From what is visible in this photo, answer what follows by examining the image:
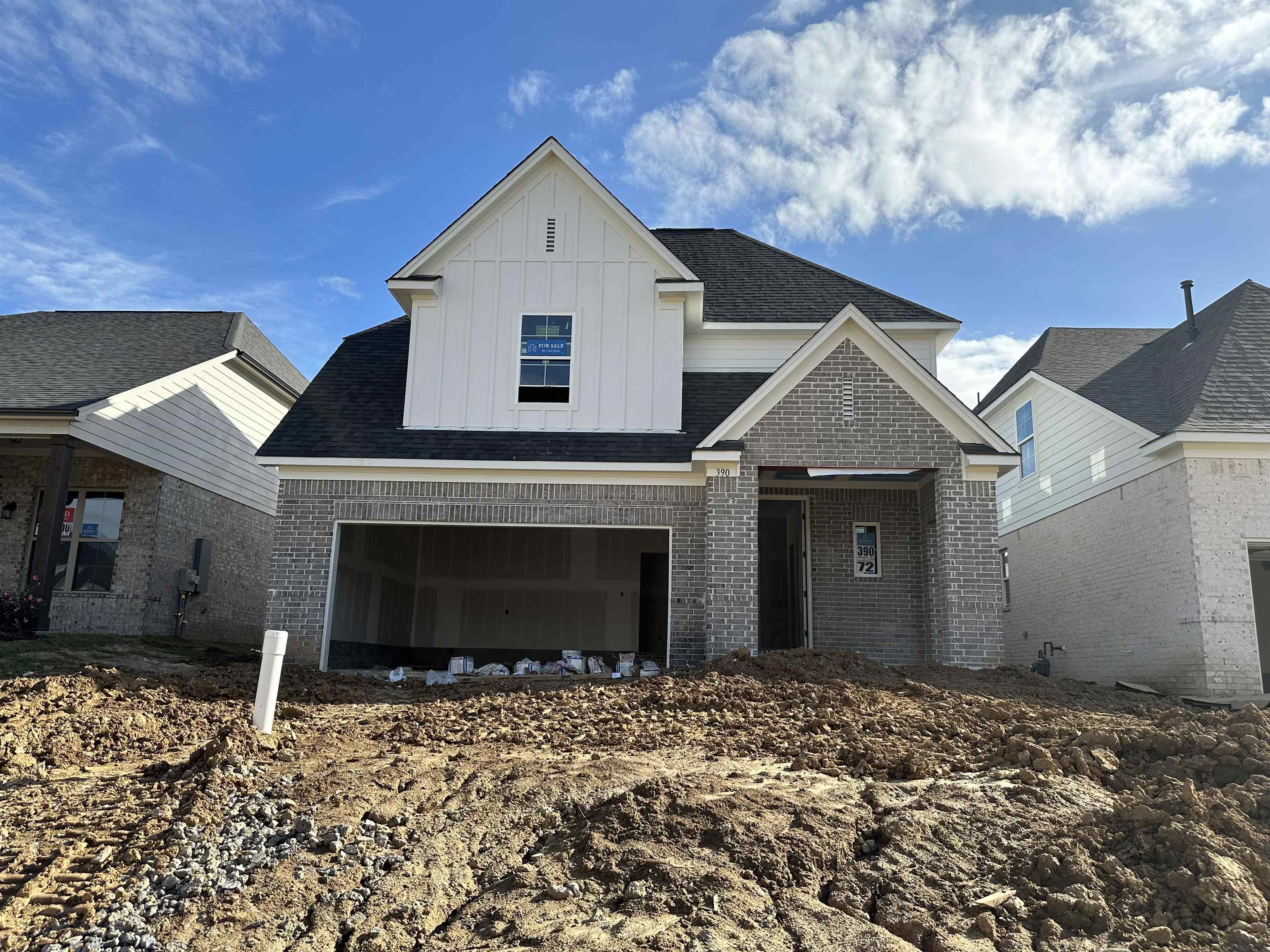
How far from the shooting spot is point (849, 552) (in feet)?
47.0

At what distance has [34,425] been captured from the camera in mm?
13945

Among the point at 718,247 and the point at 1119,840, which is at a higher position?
the point at 718,247

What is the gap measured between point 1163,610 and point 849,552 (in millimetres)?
4479

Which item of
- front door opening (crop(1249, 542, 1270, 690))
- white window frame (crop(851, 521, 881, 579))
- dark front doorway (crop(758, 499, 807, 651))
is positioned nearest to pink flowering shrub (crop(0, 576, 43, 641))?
dark front doorway (crop(758, 499, 807, 651))

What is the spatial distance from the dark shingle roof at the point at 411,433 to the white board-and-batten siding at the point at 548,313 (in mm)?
322

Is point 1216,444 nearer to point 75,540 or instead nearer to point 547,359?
point 547,359

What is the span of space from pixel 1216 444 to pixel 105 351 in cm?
1878

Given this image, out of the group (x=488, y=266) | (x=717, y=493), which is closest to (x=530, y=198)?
A: (x=488, y=266)

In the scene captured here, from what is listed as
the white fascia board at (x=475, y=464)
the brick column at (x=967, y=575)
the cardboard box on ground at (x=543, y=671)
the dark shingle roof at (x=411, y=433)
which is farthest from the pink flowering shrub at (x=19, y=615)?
the brick column at (x=967, y=575)

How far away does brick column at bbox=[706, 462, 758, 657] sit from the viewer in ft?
39.4

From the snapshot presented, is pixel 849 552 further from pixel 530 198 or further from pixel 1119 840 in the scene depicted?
pixel 1119 840

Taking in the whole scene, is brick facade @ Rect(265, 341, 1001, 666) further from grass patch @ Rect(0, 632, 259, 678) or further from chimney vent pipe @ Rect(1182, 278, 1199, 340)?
chimney vent pipe @ Rect(1182, 278, 1199, 340)

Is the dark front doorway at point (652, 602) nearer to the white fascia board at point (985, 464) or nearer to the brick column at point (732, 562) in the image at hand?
the brick column at point (732, 562)

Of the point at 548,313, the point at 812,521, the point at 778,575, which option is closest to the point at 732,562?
the point at 812,521
